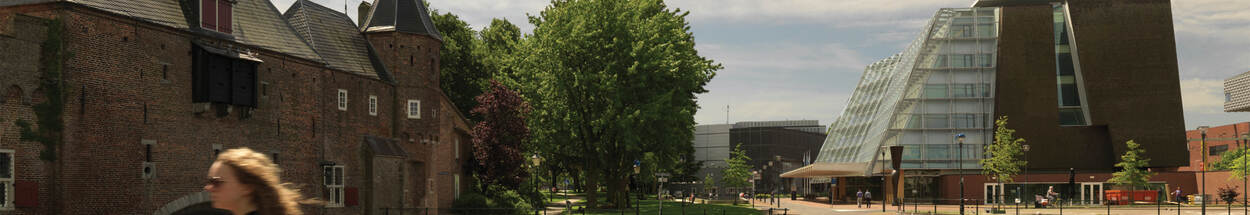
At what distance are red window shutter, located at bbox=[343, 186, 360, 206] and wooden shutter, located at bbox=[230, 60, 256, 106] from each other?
25.3 ft

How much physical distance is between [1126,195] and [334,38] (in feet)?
161

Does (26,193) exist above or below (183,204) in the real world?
above

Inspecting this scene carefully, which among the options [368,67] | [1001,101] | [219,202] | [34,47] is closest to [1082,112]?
[1001,101]

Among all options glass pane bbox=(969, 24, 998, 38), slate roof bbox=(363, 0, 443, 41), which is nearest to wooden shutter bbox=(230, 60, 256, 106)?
slate roof bbox=(363, 0, 443, 41)

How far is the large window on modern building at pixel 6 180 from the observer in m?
23.6

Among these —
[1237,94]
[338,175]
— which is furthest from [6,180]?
[1237,94]

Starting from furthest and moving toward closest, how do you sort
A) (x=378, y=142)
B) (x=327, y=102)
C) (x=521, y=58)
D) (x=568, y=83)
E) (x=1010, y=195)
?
1. (x=1010, y=195)
2. (x=521, y=58)
3. (x=568, y=83)
4. (x=378, y=142)
5. (x=327, y=102)

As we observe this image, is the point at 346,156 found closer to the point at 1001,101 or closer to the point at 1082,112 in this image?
the point at 1001,101

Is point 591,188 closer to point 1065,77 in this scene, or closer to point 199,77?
point 199,77

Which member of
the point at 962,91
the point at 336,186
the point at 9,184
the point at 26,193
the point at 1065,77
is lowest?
the point at 336,186

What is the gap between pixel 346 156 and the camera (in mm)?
38844

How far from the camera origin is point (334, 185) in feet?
124

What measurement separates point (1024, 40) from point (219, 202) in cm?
7497

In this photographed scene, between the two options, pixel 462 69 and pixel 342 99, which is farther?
pixel 462 69
